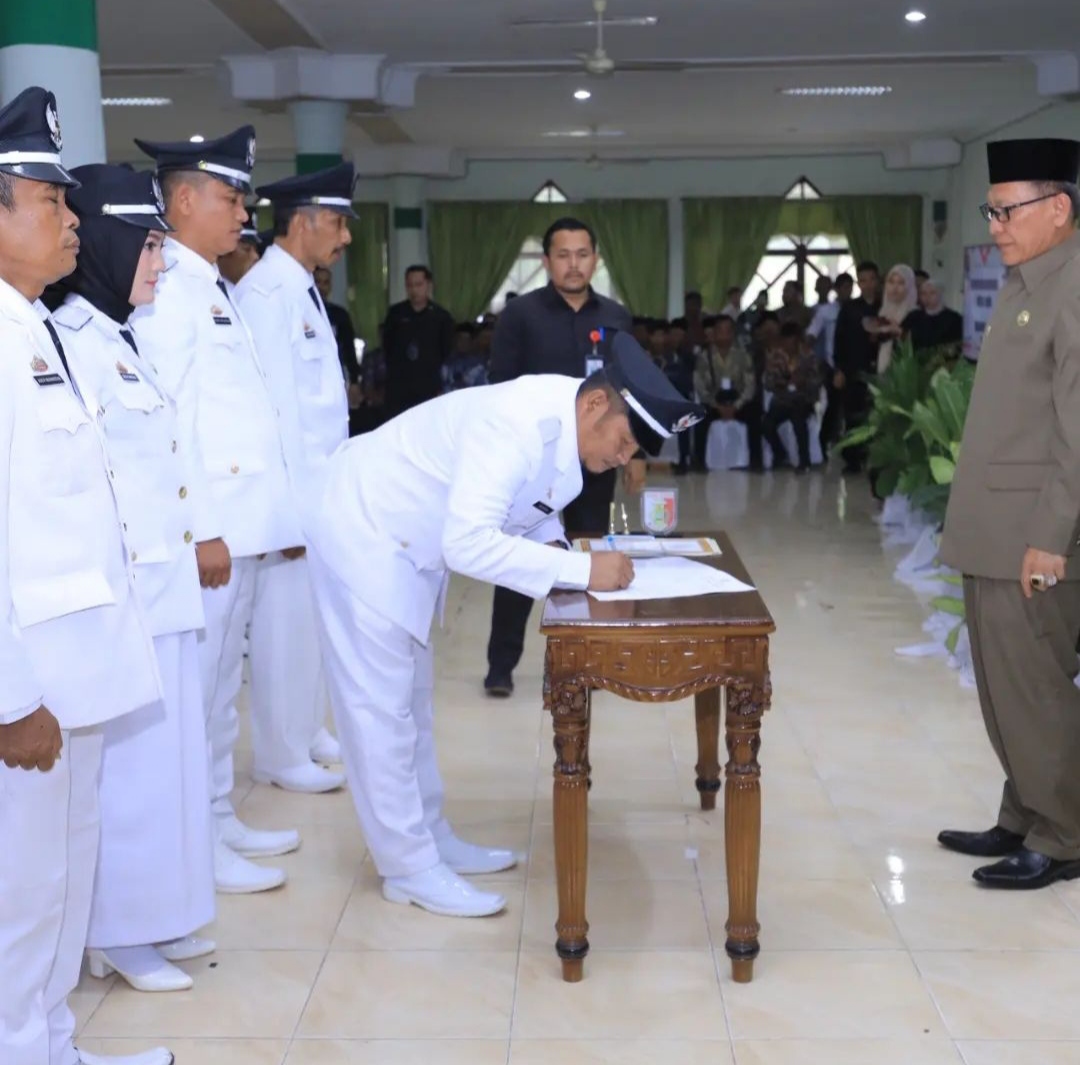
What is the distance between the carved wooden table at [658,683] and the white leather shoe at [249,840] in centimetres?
94

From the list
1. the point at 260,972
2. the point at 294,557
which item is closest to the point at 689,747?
the point at 294,557

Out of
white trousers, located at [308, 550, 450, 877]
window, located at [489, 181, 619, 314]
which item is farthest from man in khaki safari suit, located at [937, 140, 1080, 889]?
window, located at [489, 181, 619, 314]

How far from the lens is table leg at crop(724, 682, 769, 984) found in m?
2.61

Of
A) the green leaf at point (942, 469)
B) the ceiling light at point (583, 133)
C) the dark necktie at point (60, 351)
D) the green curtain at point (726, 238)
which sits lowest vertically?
the green leaf at point (942, 469)

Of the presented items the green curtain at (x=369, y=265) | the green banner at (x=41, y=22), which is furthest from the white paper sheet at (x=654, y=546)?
the green curtain at (x=369, y=265)

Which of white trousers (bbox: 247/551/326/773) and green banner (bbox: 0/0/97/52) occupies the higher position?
green banner (bbox: 0/0/97/52)

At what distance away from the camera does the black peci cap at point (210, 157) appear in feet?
10.3

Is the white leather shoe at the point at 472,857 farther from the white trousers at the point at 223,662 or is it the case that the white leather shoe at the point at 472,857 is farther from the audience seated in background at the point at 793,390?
the audience seated in background at the point at 793,390

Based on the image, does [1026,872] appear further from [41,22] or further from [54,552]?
[41,22]

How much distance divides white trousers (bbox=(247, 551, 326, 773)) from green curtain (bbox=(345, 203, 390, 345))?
547 inches

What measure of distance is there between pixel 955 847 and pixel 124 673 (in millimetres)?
2058

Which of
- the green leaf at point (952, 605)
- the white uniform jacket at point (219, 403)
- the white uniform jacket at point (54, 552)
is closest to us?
the white uniform jacket at point (54, 552)


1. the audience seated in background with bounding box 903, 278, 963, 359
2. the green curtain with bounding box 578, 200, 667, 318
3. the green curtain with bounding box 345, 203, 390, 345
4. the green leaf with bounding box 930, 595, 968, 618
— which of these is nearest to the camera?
the green leaf with bounding box 930, 595, 968, 618

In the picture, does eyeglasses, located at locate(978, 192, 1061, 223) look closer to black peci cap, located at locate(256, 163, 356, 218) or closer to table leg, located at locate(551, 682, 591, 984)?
→ table leg, located at locate(551, 682, 591, 984)
